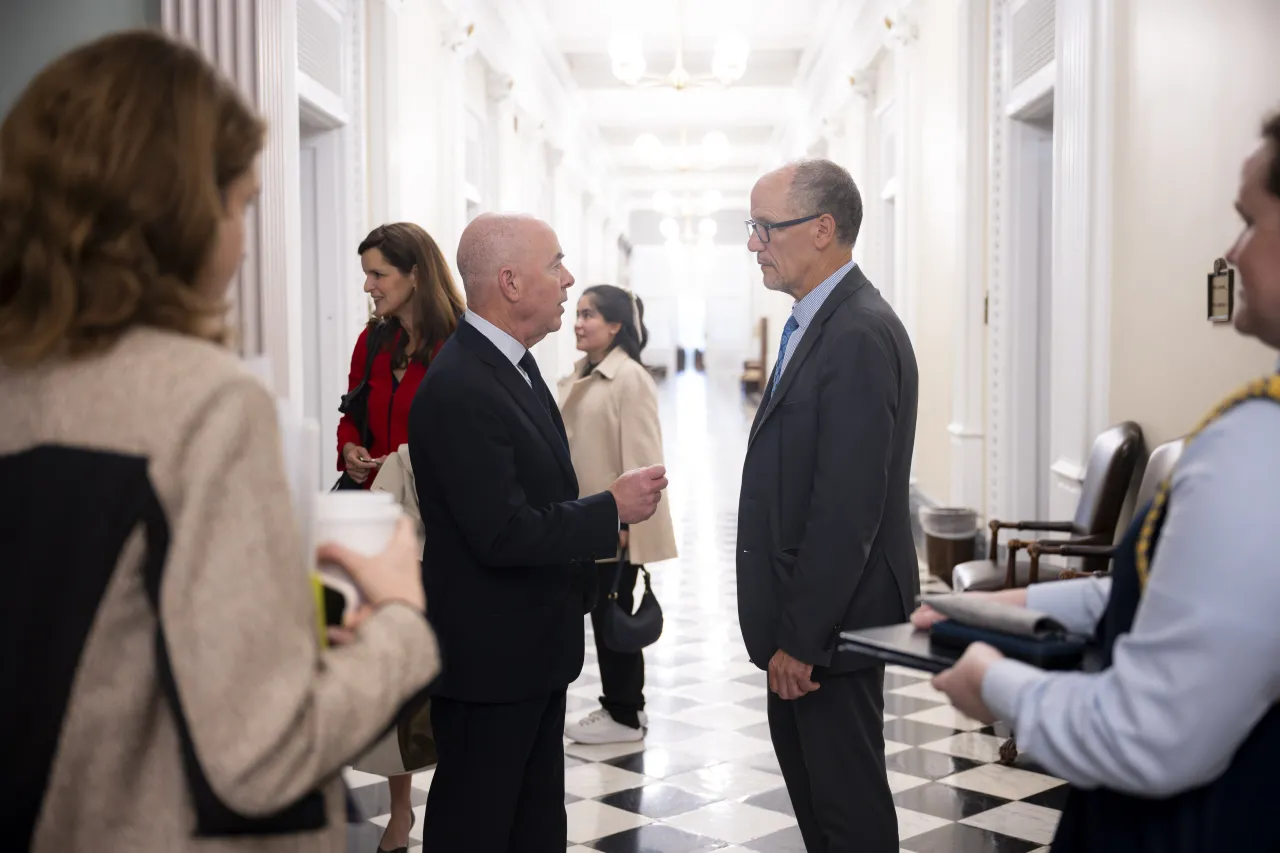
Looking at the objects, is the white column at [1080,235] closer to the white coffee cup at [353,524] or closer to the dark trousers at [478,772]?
the dark trousers at [478,772]

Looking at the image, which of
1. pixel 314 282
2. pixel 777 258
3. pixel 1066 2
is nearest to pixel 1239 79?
pixel 1066 2

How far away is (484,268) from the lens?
266 cm

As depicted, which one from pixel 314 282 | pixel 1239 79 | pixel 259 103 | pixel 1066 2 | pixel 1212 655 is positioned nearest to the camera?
pixel 1212 655

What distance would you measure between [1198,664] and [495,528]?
145 centimetres

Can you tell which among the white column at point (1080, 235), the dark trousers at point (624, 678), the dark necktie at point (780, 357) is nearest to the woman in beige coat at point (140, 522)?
the dark necktie at point (780, 357)

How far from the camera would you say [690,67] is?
52.9 ft

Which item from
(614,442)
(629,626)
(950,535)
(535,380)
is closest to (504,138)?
(950,535)

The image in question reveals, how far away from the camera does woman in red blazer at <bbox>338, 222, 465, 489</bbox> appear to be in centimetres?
386

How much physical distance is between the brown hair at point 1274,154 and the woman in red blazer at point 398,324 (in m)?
2.90

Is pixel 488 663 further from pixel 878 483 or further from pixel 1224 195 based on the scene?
pixel 1224 195

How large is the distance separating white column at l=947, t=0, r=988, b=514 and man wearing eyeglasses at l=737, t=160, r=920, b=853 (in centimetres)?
494

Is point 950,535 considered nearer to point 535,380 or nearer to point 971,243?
point 971,243

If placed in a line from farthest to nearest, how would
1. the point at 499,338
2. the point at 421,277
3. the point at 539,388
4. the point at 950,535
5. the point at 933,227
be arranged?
1. the point at 933,227
2. the point at 950,535
3. the point at 421,277
4. the point at 539,388
5. the point at 499,338

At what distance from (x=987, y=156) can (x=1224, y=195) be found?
3371mm
